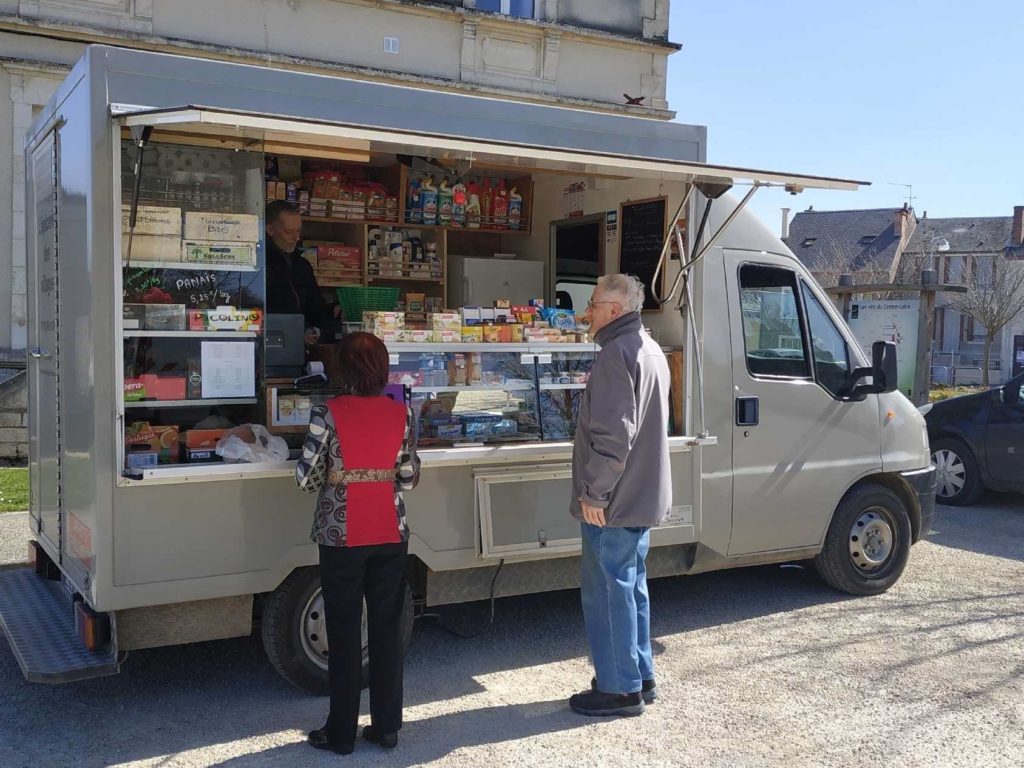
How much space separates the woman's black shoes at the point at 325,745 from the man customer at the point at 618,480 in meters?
1.09

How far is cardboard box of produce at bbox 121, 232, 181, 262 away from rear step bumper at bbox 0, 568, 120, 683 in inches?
66.0

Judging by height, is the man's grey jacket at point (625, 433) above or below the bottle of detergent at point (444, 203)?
below

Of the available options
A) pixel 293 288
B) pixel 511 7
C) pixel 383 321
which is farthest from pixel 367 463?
pixel 511 7

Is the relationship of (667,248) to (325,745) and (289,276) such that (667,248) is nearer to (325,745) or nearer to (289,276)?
(289,276)

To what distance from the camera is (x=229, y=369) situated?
4656 mm

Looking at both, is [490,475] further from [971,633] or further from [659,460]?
[971,633]

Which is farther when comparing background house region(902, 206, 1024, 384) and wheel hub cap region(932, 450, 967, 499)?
background house region(902, 206, 1024, 384)

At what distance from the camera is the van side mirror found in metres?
6.15

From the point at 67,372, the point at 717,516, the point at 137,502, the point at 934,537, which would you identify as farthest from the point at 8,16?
the point at 934,537

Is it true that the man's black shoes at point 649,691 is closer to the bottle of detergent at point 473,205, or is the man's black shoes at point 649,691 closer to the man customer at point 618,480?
the man customer at point 618,480

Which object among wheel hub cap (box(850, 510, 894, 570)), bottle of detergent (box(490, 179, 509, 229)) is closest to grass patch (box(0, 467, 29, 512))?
bottle of detergent (box(490, 179, 509, 229))

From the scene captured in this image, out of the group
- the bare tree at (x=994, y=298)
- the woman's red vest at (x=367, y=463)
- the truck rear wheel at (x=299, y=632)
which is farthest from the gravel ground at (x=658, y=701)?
the bare tree at (x=994, y=298)

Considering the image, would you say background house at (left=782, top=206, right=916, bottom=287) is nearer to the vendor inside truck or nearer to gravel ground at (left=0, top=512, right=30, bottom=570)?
gravel ground at (left=0, top=512, right=30, bottom=570)

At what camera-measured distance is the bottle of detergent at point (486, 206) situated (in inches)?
285
